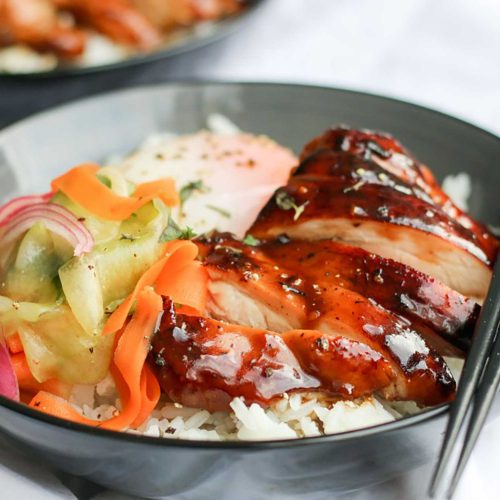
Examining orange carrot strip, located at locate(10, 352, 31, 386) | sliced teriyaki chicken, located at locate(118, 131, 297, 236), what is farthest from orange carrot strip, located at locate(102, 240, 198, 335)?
sliced teriyaki chicken, located at locate(118, 131, 297, 236)

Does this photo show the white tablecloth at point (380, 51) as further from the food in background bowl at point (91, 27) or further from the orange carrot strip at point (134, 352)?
the orange carrot strip at point (134, 352)

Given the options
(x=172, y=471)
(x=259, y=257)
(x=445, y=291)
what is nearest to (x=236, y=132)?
(x=259, y=257)

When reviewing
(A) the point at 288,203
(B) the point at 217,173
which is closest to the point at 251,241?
(A) the point at 288,203

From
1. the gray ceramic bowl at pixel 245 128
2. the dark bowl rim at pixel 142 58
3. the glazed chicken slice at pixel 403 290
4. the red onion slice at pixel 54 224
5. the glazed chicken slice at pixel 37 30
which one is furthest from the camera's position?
the glazed chicken slice at pixel 37 30

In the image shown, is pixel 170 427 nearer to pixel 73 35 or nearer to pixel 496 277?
pixel 496 277

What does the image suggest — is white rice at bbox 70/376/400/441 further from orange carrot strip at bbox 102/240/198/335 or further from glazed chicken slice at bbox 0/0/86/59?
glazed chicken slice at bbox 0/0/86/59

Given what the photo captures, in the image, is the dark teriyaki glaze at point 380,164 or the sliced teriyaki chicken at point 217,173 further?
the sliced teriyaki chicken at point 217,173

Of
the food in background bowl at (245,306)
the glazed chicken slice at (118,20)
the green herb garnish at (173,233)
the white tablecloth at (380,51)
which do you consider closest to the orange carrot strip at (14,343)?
the food in background bowl at (245,306)
